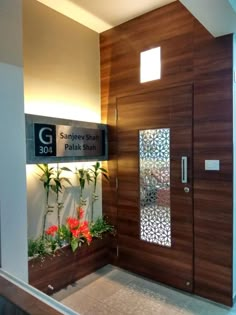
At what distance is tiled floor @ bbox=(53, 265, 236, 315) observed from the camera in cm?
A: 226

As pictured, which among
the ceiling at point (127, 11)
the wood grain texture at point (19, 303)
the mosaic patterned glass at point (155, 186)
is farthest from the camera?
the mosaic patterned glass at point (155, 186)

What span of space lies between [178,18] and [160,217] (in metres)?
2.18

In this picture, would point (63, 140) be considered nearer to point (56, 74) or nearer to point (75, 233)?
point (56, 74)

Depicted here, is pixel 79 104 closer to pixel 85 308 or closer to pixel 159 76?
pixel 159 76

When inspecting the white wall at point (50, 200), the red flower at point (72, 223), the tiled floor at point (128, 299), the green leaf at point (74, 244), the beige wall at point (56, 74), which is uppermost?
the beige wall at point (56, 74)

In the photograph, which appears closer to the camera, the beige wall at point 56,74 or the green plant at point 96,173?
the beige wall at point 56,74

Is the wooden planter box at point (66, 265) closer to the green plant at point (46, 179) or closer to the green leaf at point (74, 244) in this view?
the green leaf at point (74, 244)

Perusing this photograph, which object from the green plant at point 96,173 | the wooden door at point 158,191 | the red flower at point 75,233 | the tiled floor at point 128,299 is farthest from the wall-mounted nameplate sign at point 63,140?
the tiled floor at point 128,299

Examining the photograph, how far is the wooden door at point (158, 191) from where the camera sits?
8.41 ft

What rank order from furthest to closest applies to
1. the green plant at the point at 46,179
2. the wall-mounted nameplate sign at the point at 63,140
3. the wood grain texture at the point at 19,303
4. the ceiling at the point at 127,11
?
the green plant at the point at 46,179 → the wall-mounted nameplate sign at the point at 63,140 → the ceiling at the point at 127,11 → the wood grain texture at the point at 19,303

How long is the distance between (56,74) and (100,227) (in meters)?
1.95

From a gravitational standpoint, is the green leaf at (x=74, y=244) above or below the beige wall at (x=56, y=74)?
below

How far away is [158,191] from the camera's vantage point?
278 cm

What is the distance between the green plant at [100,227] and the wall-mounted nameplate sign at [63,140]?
33.0 inches
